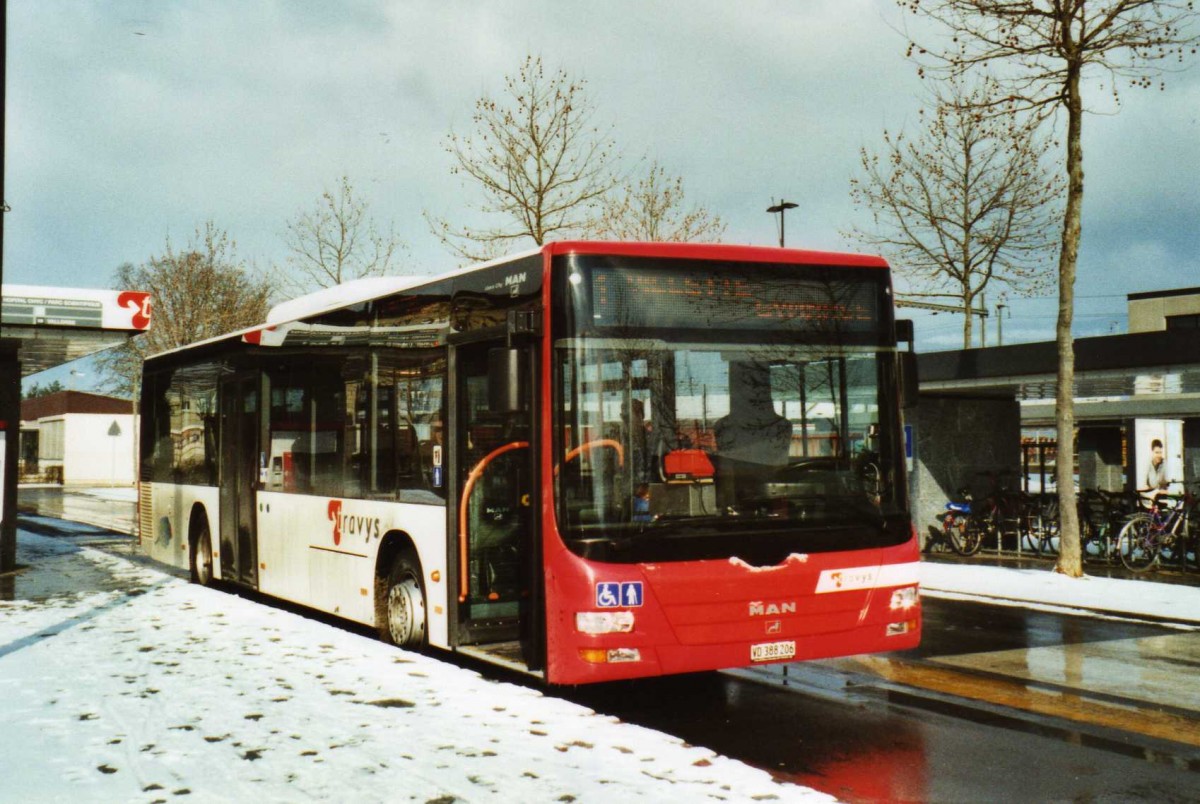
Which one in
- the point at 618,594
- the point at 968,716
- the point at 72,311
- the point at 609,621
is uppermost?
the point at 72,311

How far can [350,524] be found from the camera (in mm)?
10539

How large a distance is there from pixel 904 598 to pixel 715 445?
5.71 feet

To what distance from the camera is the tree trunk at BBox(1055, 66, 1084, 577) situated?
15.8 meters

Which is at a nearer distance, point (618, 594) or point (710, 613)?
point (618, 594)

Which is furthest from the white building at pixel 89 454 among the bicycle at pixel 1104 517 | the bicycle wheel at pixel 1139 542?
the bicycle wheel at pixel 1139 542

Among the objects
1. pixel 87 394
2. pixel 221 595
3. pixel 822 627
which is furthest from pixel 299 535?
pixel 87 394

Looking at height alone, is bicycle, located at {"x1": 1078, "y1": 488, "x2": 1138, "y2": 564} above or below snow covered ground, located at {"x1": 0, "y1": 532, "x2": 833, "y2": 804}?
above

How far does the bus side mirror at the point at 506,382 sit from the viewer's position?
734 cm

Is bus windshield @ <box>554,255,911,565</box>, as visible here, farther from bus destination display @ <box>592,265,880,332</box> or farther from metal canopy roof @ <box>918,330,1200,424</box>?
metal canopy roof @ <box>918,330,1200,424</box>

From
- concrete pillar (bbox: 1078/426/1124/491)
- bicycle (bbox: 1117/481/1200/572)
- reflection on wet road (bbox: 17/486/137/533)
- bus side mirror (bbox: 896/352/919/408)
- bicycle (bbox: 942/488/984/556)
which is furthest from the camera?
concrete pillar (bbox: 1078/426/1124/491)

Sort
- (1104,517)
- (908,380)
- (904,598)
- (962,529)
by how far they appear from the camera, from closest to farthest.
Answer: (904,598) → (908,380) → (1104,517) → (962,529)

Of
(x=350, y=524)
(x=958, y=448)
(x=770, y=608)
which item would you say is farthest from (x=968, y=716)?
(x=958, y=448)

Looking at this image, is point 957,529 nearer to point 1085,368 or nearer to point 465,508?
point 1085,368

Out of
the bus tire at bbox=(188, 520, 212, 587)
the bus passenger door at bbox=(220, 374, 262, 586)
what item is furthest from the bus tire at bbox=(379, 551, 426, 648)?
the bus tire at bbox=(188, 520, 212, 587)
